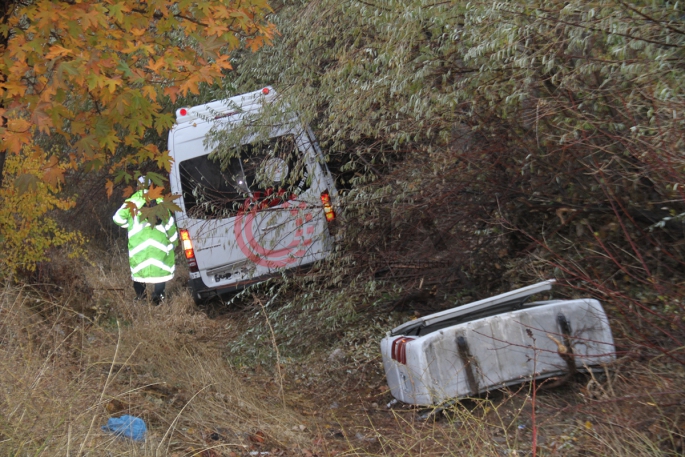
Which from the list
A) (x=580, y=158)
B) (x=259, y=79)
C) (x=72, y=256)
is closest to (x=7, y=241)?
(x=72, y=256)

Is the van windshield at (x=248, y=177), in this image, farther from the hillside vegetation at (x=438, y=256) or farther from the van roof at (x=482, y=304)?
the van roof at (x=482, y=304)

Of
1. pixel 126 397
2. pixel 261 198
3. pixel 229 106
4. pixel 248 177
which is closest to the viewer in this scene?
pixel 126 397

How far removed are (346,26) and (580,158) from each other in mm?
2797

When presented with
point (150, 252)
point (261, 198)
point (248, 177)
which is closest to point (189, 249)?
point (150, 252)

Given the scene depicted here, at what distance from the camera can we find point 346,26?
687 cm

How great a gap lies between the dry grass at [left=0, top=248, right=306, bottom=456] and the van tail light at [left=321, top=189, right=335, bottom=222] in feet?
5.63

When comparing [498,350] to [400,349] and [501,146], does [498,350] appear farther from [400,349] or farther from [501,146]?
[501,146]

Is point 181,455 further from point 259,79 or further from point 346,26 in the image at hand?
point 259,79

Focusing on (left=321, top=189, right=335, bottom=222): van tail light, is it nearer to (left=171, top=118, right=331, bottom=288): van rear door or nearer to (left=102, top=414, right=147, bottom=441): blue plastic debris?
(left=171, top=118, right=331, bottom=288): van rear door

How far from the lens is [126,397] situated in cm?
477

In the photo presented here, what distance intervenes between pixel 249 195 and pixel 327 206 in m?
0.89

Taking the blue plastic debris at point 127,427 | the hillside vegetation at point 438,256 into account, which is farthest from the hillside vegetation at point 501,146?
the blue plastic debris at point 127,427

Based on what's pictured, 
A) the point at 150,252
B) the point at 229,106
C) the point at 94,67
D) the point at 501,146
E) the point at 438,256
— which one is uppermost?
the point at 94,67

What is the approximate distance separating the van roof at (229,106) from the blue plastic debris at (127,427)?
3.99 m
